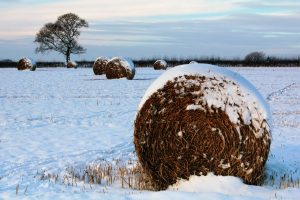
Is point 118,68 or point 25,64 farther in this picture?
point 25,64

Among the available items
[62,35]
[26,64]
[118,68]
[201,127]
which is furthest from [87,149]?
[62,35]

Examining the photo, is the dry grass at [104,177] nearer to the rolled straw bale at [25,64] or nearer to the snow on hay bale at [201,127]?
the snow on hay bale at [201,127]

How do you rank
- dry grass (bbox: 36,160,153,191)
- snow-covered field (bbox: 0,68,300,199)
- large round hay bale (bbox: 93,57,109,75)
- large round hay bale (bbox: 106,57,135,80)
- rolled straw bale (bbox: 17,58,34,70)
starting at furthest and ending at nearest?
1. rolled straw bale (bbox: 17,58,34,70)
2. large round hay bale (bbox: 93,57,109,75)
3. large round hay bale (bbox: 106,57,135,80)
4. dry grass (bbox: 36,160,153,191)
5. snow-covered field (bbox: 0,68,300,199)

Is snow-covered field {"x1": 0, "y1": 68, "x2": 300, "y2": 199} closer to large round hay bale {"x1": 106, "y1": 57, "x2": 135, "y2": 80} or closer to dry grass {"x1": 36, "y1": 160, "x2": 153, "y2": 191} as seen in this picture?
dry grass {"x1": 36, "y1": 160, "x2": 153, "y2": 191}

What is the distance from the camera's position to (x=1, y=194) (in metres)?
6.21

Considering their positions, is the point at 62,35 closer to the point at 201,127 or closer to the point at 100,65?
the point at 100,65

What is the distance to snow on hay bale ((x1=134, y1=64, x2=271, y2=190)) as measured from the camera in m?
6.43

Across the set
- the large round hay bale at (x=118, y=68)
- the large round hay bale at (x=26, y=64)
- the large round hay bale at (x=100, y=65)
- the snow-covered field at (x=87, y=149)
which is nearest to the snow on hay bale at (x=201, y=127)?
the snow-covered field at (x=87, y=149)

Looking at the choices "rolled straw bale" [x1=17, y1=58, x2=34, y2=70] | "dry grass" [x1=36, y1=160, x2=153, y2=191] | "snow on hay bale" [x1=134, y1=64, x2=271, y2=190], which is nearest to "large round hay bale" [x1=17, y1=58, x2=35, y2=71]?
"rolled straw bale" [x1=17, y1=58, x2=34, y2=70]

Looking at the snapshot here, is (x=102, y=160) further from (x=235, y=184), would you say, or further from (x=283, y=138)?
(x=283, y=138)

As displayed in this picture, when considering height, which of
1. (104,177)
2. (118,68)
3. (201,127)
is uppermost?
(118,68)

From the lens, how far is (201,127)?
6.59 metres

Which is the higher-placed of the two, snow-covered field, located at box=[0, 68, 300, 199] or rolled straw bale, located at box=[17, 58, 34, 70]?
rolled straw bale, located at box=[17, 58, 34, 70]

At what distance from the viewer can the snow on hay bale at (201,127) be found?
6.43 meters
